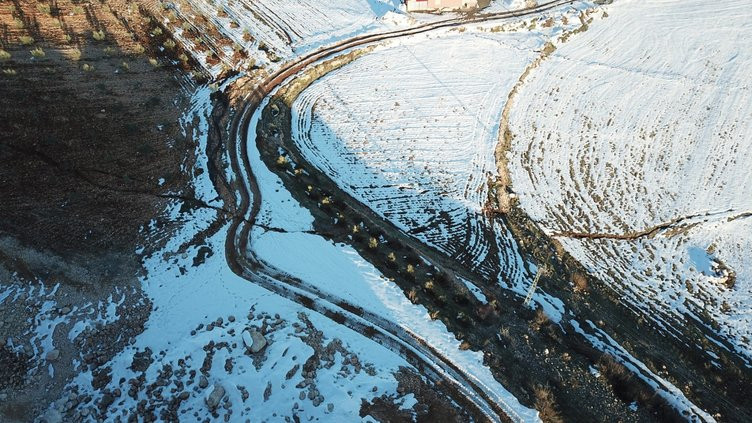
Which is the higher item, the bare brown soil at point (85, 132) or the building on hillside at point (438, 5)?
the building on hillside at point (438, 5)

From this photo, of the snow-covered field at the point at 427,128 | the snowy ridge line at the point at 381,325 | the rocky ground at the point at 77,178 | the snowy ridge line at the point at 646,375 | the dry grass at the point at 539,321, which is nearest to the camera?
the snowy ridge line at the point at 381,325

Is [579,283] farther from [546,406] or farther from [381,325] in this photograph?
[381,325]

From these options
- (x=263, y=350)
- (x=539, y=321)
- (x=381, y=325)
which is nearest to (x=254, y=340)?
(x=263, y=350)

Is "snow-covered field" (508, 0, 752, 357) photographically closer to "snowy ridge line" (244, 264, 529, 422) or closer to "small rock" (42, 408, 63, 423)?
"snowy ridge line" (244, 264, 529, 422)

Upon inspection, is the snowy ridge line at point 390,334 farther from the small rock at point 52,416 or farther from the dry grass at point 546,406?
the small rock at point 52,416

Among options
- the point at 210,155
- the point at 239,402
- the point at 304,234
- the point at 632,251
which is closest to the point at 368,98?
the point at 210,155

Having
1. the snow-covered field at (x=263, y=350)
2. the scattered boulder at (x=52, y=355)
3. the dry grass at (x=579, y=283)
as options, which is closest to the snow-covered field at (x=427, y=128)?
the dry grass at (x=579, y=283)
